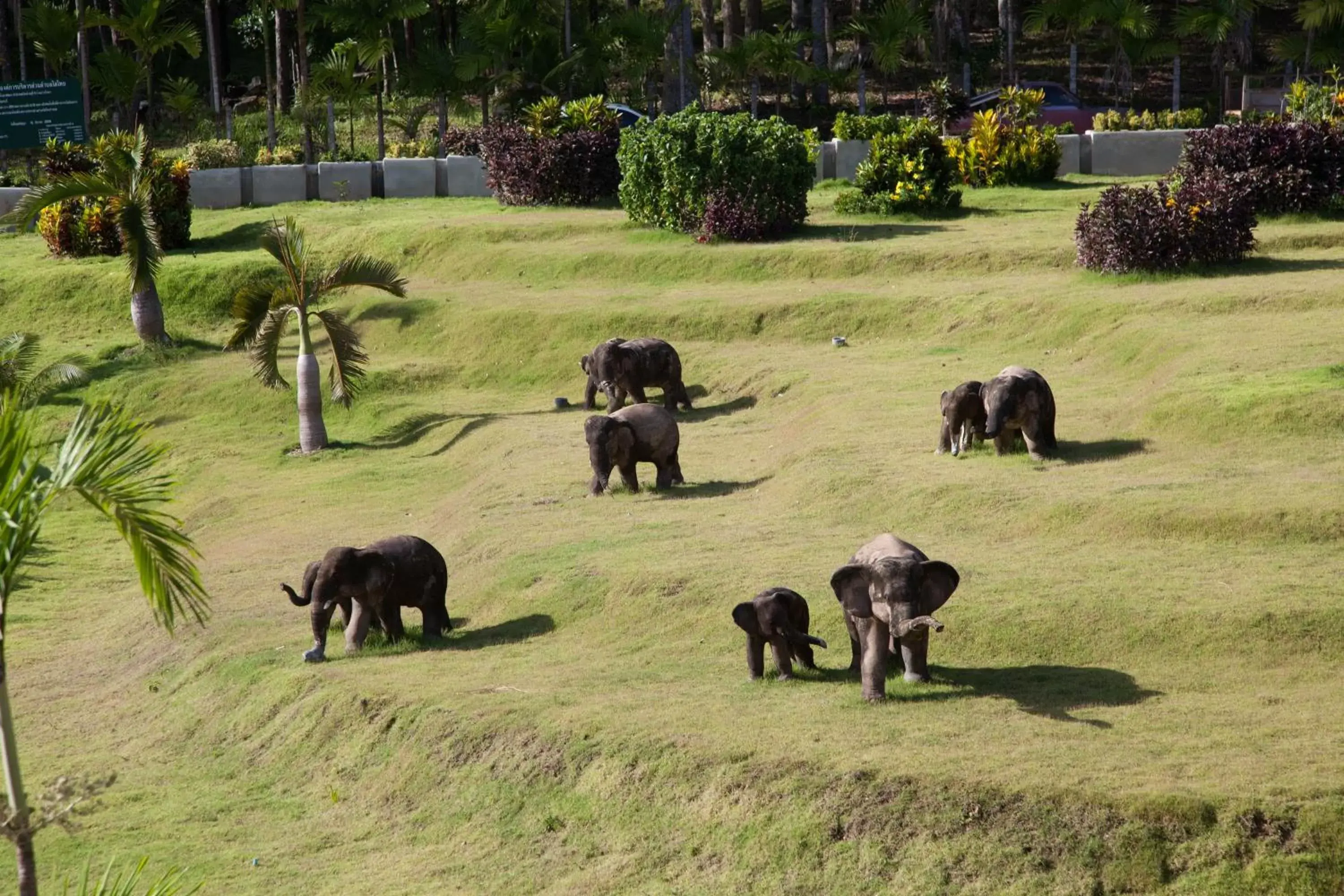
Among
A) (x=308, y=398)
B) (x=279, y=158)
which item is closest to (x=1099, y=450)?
(x=308, y=398)

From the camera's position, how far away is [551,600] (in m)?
12.9

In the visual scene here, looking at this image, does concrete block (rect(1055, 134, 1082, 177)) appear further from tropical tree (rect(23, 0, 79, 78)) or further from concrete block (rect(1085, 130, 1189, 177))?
tropical tree (rect(23, 0, 79, 78))

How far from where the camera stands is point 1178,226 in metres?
20.9

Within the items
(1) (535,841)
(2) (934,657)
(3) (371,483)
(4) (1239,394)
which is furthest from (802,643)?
(3) (371,483)

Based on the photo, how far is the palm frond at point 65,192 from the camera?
74.4ft

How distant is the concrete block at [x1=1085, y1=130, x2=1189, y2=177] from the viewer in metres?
30.0

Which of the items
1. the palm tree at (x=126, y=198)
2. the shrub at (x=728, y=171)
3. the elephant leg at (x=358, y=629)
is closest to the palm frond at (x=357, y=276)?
the palm tree at (x=126, y=198)

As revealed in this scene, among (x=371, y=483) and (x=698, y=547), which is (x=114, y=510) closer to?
(x=698, y=547)

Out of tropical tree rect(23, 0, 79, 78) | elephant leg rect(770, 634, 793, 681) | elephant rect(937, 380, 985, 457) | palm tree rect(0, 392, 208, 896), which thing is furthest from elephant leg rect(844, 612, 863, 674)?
tropical tree rect(23, 0, 79, 78)

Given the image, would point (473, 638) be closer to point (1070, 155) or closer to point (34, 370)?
point (34, 370)

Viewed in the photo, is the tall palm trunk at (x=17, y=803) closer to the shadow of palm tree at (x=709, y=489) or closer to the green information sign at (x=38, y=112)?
the shadow of palm tree at (x=709, y=489)

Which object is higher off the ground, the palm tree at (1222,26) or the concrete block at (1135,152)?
the palm tree at (1222,26)

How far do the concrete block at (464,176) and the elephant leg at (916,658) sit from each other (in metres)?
24.4

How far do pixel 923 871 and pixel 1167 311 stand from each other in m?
11.8
